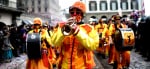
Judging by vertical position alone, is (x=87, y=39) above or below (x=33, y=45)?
above

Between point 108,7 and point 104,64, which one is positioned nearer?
point 104,64

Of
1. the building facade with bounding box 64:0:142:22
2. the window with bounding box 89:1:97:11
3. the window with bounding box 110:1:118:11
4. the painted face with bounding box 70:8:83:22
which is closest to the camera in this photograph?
the painted face with bounding box 70:8:83:22

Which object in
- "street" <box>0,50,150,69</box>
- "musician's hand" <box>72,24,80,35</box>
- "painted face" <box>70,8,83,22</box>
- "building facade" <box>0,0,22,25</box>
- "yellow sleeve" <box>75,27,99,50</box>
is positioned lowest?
"street" <box>0,50,150,69</box>

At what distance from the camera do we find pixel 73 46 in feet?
17.3

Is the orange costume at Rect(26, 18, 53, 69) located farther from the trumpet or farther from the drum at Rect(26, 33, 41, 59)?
the trumpet

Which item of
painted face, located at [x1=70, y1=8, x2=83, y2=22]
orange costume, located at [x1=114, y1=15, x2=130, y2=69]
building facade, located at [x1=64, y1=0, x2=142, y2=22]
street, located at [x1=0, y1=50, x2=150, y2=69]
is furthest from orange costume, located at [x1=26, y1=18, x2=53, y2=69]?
building facade, located at [x1=64, y1=0, x2=142, y2=22]

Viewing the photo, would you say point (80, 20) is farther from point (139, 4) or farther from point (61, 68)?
point (139, 4)

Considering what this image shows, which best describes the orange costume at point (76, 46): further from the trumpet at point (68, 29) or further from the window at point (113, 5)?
the window at point (113, 5)

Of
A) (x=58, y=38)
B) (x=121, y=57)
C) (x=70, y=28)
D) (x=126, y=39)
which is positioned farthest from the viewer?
(x=121, y=57)

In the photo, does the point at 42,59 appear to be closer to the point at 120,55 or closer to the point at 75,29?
the point at 120,55

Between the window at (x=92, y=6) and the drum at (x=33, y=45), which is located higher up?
the window at (x=92, y=6)

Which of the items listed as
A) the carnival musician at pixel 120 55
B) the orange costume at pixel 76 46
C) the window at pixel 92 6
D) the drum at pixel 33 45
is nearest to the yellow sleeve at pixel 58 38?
the orange costume at pixel 76 46

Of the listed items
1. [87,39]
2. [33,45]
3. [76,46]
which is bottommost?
[33,45]

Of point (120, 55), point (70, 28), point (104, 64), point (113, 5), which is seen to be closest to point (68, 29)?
point (70, 28)
